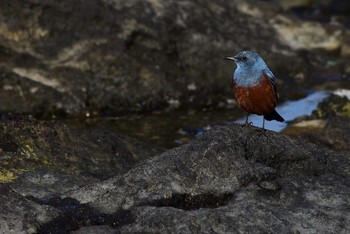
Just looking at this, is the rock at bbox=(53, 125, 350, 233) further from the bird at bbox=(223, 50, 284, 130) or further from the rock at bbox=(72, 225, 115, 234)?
the bird at bbox=(223, 50, 284, 130)

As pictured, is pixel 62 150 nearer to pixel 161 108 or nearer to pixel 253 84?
pixel 253 84

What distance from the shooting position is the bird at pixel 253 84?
25.4ft

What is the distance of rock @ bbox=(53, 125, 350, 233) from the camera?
528 cm

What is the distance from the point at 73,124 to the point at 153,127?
3.93ft

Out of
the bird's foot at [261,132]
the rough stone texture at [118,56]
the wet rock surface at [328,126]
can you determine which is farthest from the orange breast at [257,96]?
the rough stone texture at [118,56]

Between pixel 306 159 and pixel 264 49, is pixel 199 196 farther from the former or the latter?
pixel 264 49

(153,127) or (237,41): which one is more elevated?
(237,41)

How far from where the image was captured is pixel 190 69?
13367 mm

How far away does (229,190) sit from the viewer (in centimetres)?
589

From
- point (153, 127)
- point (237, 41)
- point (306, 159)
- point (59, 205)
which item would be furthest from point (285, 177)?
point (237, 41)

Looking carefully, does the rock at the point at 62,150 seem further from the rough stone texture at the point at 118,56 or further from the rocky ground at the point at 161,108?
the rough stone texture at the point at 118,56

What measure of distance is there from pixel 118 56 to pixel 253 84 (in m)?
5.28

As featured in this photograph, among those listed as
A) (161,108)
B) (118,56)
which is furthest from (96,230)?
(118,56)

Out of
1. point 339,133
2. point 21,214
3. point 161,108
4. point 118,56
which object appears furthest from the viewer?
point 118,56
